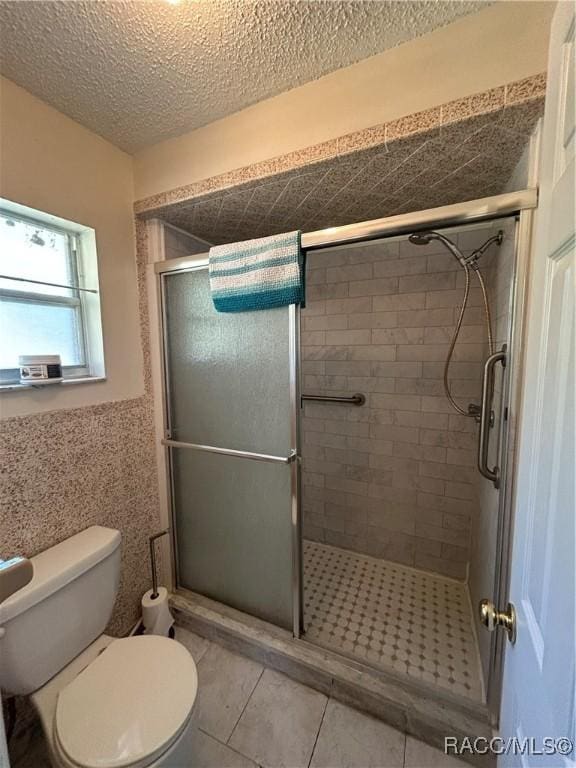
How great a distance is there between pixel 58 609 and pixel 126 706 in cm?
36

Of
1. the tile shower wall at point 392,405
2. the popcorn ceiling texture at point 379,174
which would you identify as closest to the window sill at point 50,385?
the popcorn ceiling texture at point 379,174

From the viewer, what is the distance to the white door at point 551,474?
1.39 feet

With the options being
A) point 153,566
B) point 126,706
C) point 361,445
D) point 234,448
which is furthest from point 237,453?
point 361,445

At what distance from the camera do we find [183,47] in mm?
928

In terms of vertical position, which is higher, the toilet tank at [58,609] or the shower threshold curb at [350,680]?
the toilet tank at [58,609]

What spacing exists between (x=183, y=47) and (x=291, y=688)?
2420mm

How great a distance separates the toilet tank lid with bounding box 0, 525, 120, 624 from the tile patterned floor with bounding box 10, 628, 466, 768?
602 mm

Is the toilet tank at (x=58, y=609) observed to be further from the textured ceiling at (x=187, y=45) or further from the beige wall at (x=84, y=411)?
the textured ceiling at (x=187, y=45)

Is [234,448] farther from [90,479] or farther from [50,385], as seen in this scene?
[50,385]

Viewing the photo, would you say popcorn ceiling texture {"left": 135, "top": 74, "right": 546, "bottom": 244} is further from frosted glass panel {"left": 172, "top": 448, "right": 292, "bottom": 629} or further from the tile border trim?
frosted glass panel {"left": 172, "top": 448, "right": 292, "bottom": 629}

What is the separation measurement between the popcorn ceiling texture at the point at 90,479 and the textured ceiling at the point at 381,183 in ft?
1.62

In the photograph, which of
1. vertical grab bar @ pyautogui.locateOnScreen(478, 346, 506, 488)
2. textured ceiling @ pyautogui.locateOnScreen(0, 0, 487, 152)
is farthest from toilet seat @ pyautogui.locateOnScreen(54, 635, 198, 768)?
textured ceiling @ pyautogui.locateOnScreen(0, 0, 487, 152)

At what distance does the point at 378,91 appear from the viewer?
0.99m

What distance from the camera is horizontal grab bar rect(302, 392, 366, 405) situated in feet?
6.71
